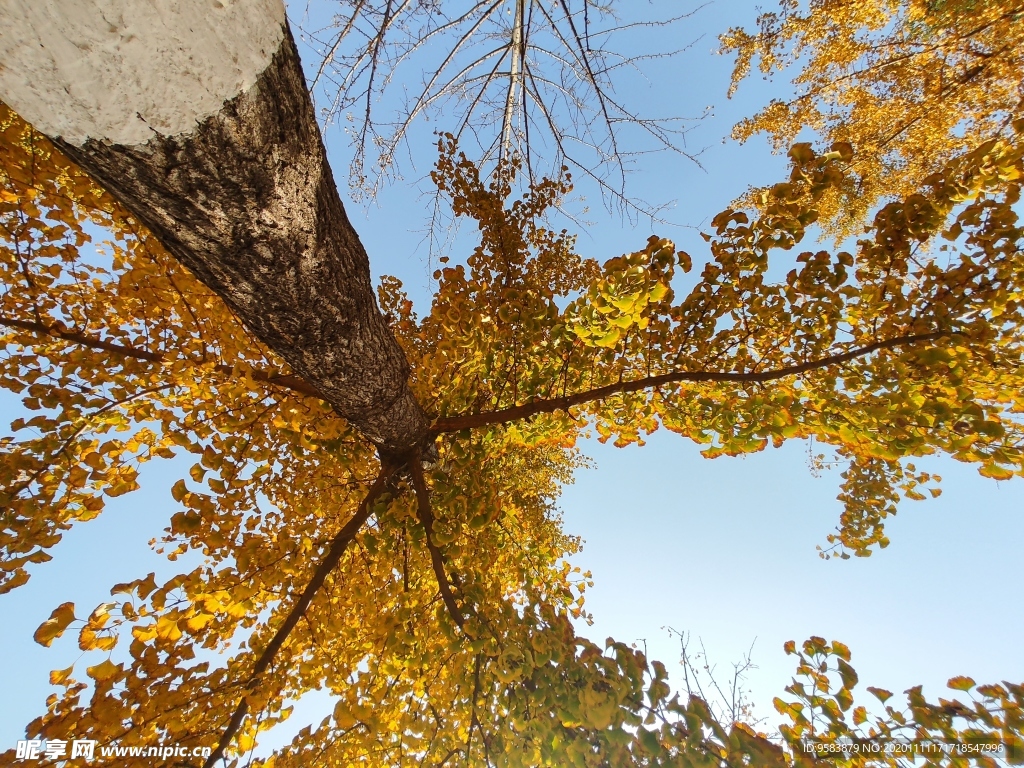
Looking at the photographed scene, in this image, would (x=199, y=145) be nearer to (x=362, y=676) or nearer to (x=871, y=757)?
(x=362, y=676)

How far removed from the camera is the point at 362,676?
2.19 m

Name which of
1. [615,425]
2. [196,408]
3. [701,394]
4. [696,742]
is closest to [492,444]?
[615,425]

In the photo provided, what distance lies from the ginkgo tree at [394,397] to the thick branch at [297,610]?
0.06 feet

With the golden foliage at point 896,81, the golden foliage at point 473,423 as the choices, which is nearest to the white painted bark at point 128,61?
the golden foliage at point 473,423

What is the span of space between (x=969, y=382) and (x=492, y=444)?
244 cm

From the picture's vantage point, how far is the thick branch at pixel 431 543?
2391 mm

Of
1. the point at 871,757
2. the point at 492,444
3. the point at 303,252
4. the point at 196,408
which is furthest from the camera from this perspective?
the point at 492,444

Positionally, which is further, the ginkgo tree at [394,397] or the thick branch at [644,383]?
the thick branch at [644,383]

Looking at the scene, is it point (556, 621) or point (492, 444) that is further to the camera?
point (492, 444)

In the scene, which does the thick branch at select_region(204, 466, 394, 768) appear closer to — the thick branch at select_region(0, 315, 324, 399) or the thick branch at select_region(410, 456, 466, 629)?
the thick branch at select_region(410, 456, 466, 629)

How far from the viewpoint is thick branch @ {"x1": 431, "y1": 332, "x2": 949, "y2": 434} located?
1.86 meters

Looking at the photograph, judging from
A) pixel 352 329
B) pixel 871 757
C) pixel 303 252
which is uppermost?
pixel 352 329

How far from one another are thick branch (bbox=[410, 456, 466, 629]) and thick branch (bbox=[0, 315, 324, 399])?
0.82m

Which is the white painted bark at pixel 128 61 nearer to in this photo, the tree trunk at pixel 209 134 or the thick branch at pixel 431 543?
the tree trunk at pixel 209 134
